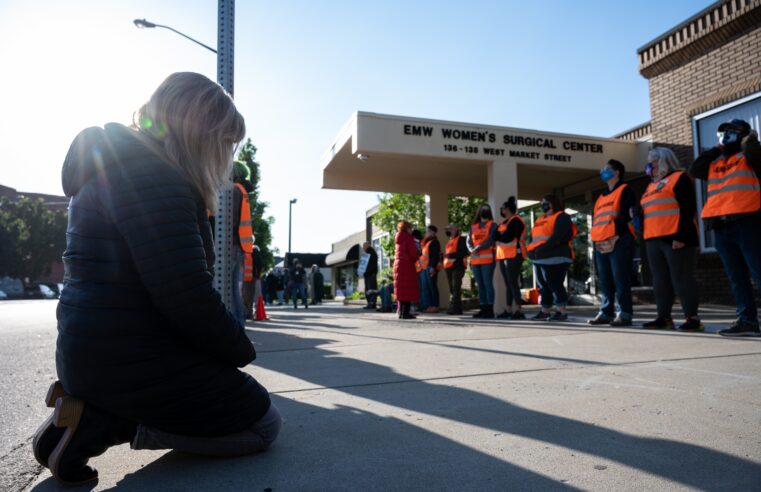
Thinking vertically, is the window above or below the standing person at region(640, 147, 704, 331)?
above

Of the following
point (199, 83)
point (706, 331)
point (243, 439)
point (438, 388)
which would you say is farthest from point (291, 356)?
point (706, 331)

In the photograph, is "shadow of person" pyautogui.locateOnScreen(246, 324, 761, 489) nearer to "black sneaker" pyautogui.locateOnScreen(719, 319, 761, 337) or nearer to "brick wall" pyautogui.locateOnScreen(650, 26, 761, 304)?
"black sneaker" pyautogui.locateOnScreen(719, 319, 761, 337)

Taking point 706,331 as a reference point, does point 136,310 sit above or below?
above

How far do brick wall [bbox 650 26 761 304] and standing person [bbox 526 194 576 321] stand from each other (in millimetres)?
4006

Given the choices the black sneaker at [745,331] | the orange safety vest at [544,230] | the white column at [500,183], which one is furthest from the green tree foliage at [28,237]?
the black sneaker at [745,331]

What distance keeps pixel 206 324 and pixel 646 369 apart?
2934mm

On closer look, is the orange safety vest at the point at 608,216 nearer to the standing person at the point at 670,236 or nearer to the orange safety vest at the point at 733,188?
the standing person at the point at 670,236

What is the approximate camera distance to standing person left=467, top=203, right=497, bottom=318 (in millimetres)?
9055

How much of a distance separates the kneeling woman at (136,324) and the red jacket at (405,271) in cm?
721

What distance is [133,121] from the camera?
2.02 metres

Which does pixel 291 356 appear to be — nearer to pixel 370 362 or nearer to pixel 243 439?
pixel 370 362

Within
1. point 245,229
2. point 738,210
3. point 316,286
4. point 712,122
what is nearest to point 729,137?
point 738,210

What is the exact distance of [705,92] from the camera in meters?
10.3

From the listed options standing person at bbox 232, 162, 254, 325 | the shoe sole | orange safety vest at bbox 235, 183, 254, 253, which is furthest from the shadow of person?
orange safety vest at bbox 235, 183, 254, 253
